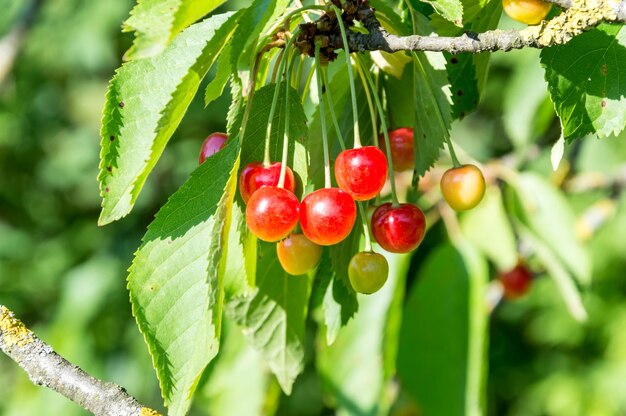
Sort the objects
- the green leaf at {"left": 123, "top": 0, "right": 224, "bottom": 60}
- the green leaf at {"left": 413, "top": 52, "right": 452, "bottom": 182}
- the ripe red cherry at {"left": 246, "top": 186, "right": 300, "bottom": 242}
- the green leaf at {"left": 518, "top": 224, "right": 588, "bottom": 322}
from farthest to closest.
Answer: the green leaf at {"left": 518, "top": 224, "right": 588, "bottom": 322} < the green leaf at {"left": 413, "top": 52, "right": 452, "bottom": 182} < the ripe red cherry at {"left": 246, "top": 186, "right": 300, "bottom": 242} < the green leaf at {"left": 123, "top": 0, "right": 224, "bottom": 60}

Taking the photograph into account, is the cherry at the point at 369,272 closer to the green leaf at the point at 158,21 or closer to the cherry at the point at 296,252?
the cherry at the point at 296,252

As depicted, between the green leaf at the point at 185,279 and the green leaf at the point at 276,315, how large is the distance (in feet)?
0.99

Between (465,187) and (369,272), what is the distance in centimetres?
22

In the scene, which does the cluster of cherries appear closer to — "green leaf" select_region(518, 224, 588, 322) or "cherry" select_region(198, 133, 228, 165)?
"cherry" select_region(198, 133, 228, 165)

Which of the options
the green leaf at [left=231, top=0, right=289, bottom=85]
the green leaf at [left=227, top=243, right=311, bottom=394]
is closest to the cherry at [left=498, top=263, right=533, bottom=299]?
the green leaf at [left=227, top=243, right=311, bottom=394]

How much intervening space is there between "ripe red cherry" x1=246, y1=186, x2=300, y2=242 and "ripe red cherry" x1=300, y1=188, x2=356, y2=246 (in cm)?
3

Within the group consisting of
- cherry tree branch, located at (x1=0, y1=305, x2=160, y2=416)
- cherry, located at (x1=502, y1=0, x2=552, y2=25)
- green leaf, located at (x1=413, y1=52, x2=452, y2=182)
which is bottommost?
cherry tree branch, located at (x1=0, y1=305, x2=160, y2=416)

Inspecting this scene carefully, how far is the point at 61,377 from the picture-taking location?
1.30m

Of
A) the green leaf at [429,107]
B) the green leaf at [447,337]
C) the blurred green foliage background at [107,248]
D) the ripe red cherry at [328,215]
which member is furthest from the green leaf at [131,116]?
the blurred green foliage background at [107,248]

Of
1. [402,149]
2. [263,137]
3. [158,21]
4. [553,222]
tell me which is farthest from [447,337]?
[158,21]

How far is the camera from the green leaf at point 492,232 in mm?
2786

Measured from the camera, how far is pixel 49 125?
5453mm

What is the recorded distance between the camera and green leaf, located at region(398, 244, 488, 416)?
246 centimetres

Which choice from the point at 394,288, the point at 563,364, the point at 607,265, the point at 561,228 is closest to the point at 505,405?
the point at 563,364
